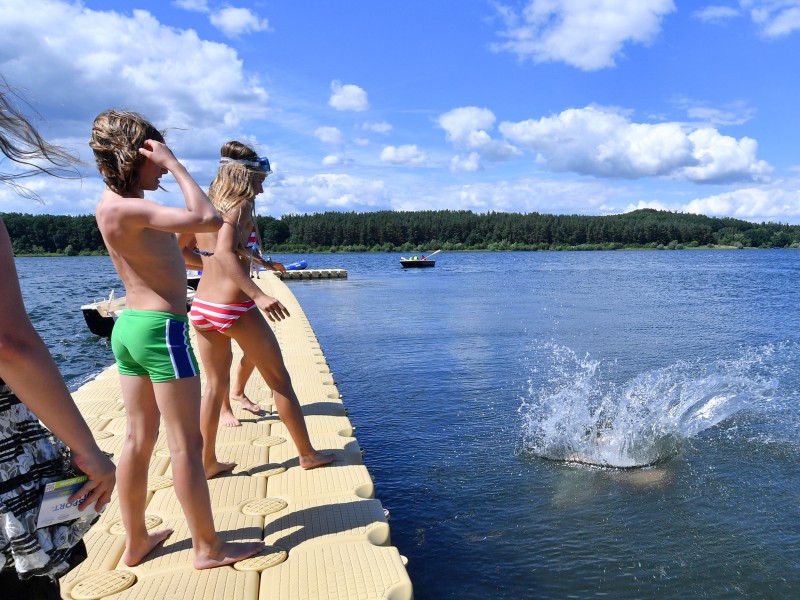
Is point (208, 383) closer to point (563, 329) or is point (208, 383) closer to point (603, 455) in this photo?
point (603, 455)

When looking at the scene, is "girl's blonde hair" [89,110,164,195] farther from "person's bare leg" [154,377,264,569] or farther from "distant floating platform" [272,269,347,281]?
"distant floating platform" [272,269,347,281]

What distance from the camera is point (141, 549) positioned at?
139 inches

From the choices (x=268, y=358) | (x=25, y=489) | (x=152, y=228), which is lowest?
(x=268, y=358)

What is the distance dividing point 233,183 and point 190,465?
2063 millimetres

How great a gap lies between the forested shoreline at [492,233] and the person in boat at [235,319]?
5008 inches

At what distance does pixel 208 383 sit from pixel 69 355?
1256cm

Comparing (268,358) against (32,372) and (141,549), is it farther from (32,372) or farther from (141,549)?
(32,372)

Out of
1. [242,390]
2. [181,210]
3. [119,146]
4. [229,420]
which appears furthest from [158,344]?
[242,390]

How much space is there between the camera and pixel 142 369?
3.43 meters

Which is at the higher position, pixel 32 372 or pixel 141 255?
pixel 141 255

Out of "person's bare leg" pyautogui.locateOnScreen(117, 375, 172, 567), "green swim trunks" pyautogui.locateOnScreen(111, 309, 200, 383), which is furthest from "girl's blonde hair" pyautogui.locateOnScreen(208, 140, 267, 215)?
"person's bare leg" pyautogui.locateOnScreen(117, 375, 172, 567)

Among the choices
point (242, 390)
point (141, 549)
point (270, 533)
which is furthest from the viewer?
point (242, 390)

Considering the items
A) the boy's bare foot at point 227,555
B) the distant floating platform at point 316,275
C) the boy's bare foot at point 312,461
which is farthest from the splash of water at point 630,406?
the distant floating platform at point 316,275

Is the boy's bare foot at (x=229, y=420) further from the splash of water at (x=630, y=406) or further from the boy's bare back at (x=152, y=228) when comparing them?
the splash of water at (x=630, y=406)
